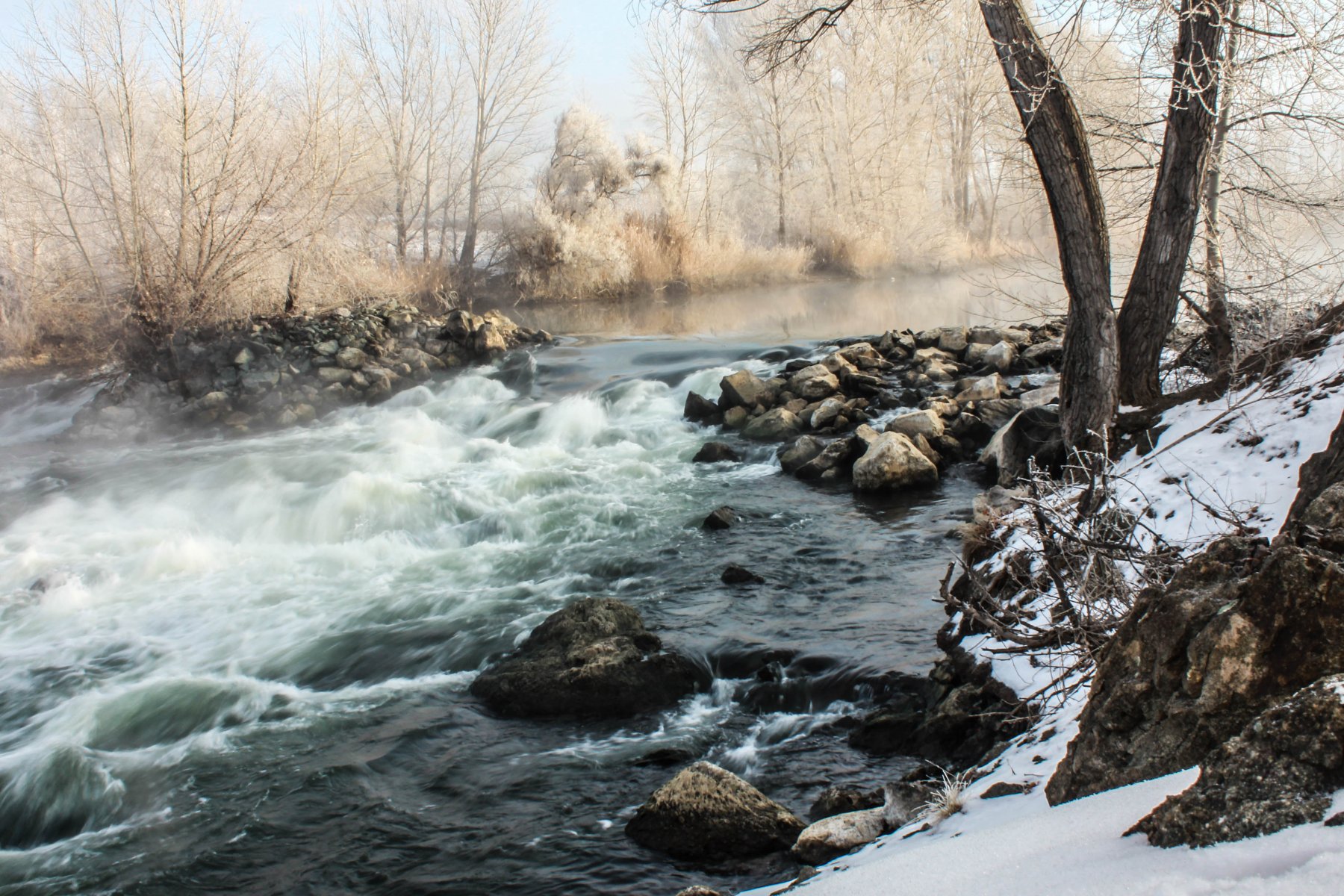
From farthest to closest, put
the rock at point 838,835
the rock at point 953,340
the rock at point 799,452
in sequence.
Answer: the rock at point 953,340 < the rock at point 799,452 < the rock at point 838,835

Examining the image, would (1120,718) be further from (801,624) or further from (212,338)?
(212,338)

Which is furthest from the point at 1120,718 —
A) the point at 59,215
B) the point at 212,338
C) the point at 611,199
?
the point at 611,199

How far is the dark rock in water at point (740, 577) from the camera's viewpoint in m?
6.96

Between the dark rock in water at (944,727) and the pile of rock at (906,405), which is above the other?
the pile of rock at (906,405)

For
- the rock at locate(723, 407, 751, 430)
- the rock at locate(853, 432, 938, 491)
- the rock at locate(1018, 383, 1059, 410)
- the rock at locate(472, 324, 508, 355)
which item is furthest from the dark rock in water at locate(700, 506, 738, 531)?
the rock at locate(472, 324, 508, 355)

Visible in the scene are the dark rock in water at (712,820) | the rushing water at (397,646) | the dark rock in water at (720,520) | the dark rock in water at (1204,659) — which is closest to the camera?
the dark rock in water at (1204,659)

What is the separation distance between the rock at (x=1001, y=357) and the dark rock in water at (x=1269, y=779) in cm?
1102

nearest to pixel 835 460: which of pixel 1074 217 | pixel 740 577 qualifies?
pixel 740 577

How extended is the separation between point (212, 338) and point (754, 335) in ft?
30.9

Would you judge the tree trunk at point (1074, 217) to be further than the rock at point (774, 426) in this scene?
No

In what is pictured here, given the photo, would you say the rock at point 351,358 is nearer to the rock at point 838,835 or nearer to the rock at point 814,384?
the rock at point 814,384

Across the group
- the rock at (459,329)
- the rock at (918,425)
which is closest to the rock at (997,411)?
the rock at (918,425)

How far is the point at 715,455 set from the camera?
1070cm

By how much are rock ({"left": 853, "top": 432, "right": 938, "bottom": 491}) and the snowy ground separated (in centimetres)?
295
